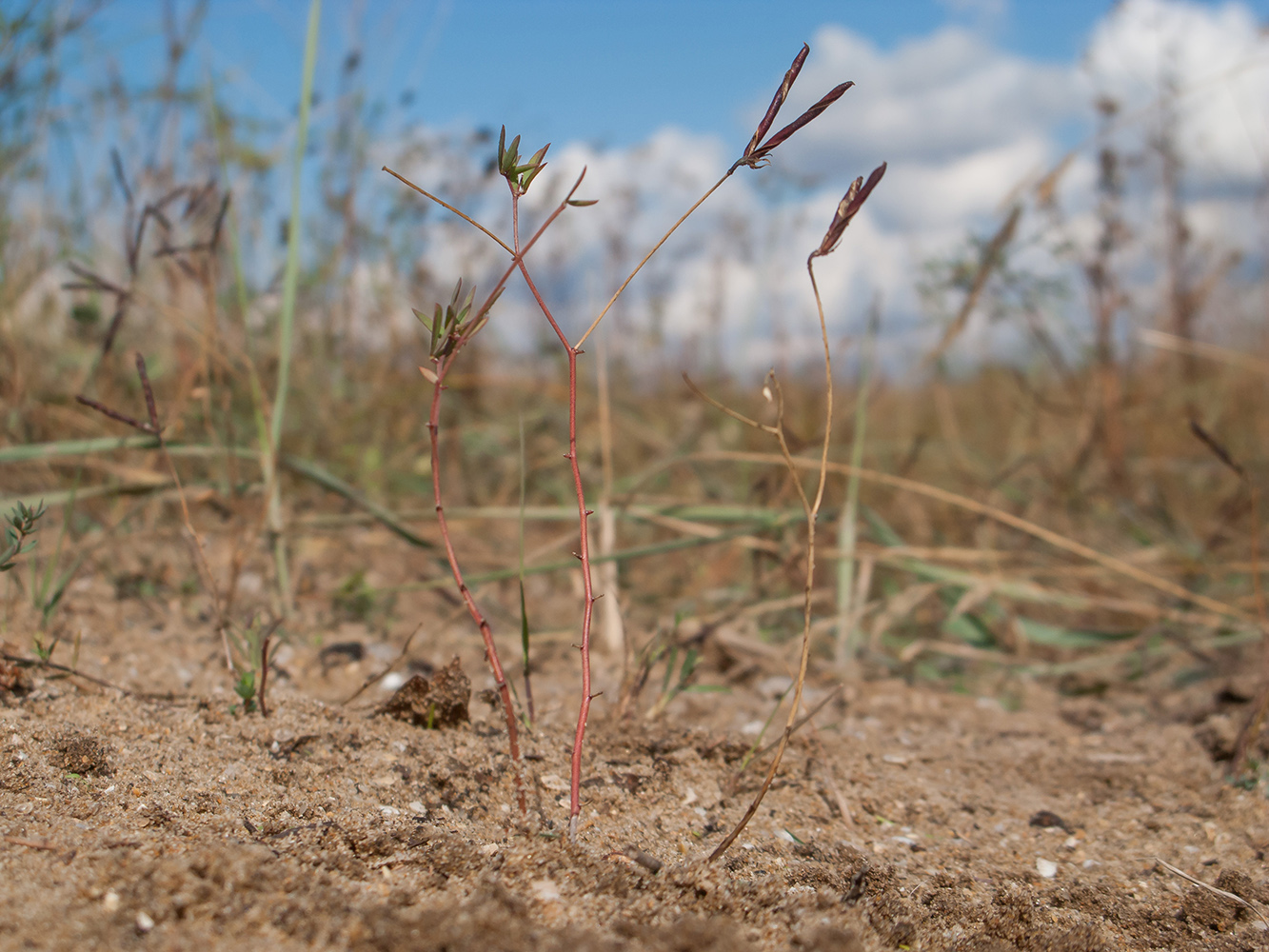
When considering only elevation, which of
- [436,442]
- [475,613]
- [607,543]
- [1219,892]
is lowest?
[1219,892]

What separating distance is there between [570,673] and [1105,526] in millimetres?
2030

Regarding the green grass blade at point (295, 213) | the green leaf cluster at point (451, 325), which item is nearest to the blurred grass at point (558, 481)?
the green grass blade at point (295, 213)

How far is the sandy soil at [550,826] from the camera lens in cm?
75

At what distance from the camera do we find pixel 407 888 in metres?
0.80

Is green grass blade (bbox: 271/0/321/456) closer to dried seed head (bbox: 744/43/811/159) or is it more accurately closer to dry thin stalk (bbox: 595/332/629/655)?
dry thin stalk (bbox: 595/332/629/655)

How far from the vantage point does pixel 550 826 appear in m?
0.97

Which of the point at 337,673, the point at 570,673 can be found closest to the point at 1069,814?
the point at 570,673

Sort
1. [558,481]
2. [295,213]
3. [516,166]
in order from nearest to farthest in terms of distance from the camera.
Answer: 1. [516,166]
2. [295,213]
3. [558,481]

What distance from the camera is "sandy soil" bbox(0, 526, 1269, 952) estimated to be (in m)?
0.75

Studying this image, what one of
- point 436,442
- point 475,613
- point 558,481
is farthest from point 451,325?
point 558,481

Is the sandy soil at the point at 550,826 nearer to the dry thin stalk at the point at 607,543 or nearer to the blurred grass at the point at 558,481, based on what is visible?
the dry thin stalk at the point at 607,543

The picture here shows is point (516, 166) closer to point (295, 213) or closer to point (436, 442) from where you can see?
point (436, 442)

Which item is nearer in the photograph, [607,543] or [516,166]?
[516,166]

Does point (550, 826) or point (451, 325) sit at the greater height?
point (451, 325)
